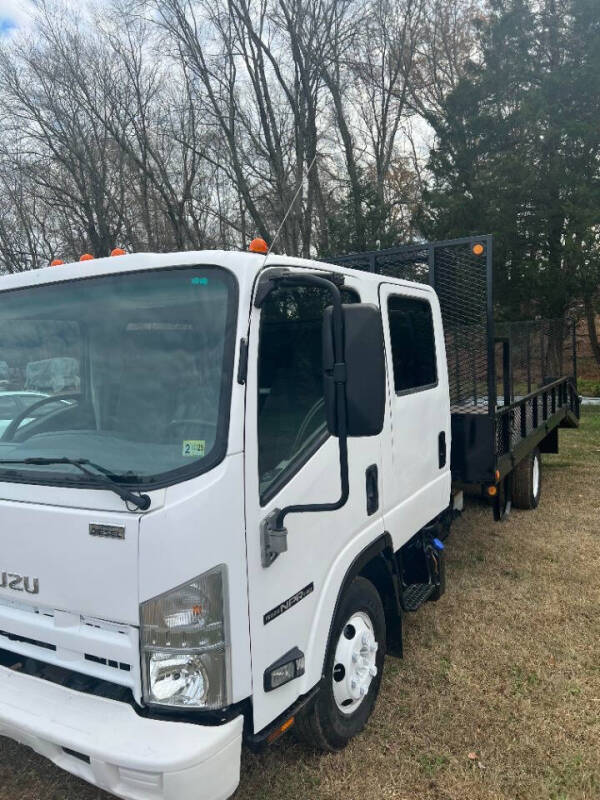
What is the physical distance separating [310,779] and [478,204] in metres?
17.1

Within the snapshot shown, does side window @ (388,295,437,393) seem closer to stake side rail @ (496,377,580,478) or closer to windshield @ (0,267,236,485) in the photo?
stake side rail @ (496,377,580,478)

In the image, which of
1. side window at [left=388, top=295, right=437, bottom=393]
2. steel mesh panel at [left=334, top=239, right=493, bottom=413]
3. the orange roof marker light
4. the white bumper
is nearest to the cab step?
side window at [left=388, top=295, right=437, bottom=393]

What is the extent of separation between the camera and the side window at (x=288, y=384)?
2230 mm

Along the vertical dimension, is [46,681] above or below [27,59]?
below

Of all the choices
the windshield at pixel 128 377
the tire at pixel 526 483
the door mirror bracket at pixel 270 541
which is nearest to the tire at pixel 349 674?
the door mirror bracket at pixel 270 541

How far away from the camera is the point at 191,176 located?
18984 mm

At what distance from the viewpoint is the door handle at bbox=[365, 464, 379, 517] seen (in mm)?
2889

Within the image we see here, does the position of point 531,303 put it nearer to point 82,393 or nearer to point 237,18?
point 237,18

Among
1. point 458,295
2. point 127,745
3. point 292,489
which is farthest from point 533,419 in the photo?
point 127,745

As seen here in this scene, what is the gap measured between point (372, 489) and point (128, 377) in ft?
4.20

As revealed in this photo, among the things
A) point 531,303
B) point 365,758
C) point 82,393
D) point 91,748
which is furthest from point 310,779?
point 531,303

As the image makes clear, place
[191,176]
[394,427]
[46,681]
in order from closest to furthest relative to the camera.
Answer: [46,681], [394,427], [191,176]

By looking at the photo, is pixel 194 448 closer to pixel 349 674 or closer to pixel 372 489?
pixel 372 489

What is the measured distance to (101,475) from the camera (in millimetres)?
2066
